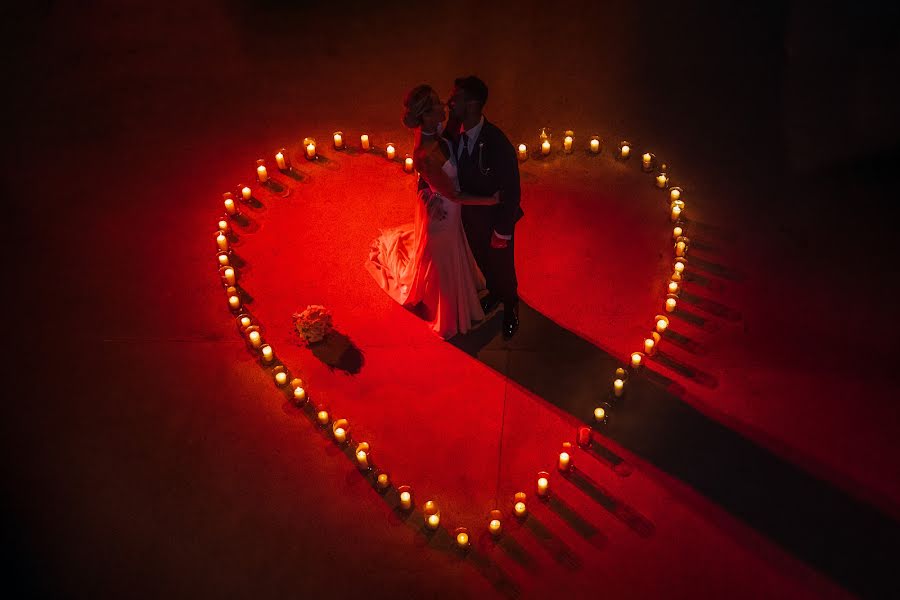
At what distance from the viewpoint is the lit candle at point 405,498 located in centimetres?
409

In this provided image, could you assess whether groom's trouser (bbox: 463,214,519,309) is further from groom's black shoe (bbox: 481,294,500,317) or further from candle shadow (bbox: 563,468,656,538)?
candle shadow (bbox: 563,468,656,538)

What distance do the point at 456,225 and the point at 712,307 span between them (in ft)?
6.17

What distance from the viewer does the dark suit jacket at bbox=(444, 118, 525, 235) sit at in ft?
13.1

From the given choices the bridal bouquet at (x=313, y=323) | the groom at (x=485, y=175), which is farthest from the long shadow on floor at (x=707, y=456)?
the bridal bouquet at (x=313, y=323)

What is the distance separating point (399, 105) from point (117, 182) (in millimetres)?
2394

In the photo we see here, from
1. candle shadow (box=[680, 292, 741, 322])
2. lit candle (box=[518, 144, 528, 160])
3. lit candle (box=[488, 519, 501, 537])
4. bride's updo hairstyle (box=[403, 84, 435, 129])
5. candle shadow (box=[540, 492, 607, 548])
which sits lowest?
lit candle (box=[488, 519, 501, 537])

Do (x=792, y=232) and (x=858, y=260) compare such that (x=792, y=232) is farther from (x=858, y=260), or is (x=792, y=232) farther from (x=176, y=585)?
(x=176, y=585)

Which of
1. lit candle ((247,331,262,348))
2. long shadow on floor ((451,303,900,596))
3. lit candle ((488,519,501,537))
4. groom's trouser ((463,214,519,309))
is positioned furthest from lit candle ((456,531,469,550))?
lit candle ((247,331,262,348))

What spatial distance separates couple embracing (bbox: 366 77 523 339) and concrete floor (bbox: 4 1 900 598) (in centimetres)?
25

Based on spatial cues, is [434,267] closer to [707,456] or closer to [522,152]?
[522,152]

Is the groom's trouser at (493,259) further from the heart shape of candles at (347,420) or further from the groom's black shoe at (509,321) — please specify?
the heart shape of candles at (347,420)

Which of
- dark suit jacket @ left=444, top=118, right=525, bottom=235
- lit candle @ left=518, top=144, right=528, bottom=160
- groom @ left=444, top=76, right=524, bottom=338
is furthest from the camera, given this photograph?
lit candle @ left=518, top=144, right=528, bottom=160

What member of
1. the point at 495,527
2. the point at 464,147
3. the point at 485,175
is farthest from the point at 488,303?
the point at 495,527

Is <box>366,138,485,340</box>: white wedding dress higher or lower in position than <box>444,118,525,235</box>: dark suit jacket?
lower
